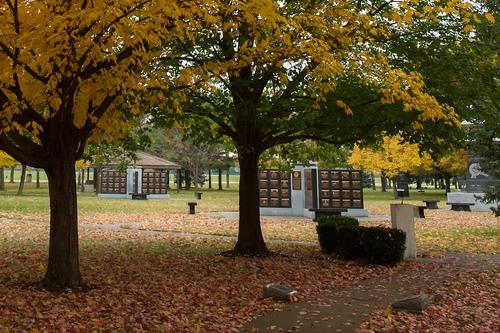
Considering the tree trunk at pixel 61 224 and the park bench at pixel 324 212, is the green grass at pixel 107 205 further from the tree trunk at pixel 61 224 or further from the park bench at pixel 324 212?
the tree trunk at pixel 61 224

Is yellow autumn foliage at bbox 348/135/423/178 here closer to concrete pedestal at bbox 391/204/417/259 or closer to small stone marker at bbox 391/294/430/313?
concrete pedestal at bbox 391/204/417/259

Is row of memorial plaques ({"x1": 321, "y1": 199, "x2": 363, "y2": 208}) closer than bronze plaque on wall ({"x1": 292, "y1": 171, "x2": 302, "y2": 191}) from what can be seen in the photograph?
Yes

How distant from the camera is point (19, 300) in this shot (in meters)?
6.88

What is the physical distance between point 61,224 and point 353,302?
4.57m

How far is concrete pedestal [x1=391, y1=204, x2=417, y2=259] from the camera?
463 inches

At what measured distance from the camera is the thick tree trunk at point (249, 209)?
1173cm

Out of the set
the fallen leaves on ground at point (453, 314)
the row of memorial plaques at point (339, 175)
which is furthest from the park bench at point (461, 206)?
the fallen leaves on ground at point (453, 314)

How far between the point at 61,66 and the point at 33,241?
9.13 meters

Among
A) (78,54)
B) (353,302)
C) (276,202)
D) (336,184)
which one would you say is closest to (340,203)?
(336,184)

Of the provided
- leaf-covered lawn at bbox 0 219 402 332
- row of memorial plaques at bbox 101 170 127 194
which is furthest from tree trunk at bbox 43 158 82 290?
row of memorial plaques at bbox 101 170 127 194

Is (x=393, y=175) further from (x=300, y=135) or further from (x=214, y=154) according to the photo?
(x=300, y=135)

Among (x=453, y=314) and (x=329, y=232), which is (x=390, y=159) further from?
(x=453, y=314)

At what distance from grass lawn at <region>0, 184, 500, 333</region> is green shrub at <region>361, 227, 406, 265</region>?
482 mm

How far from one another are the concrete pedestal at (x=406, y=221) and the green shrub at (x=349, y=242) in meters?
1.11
